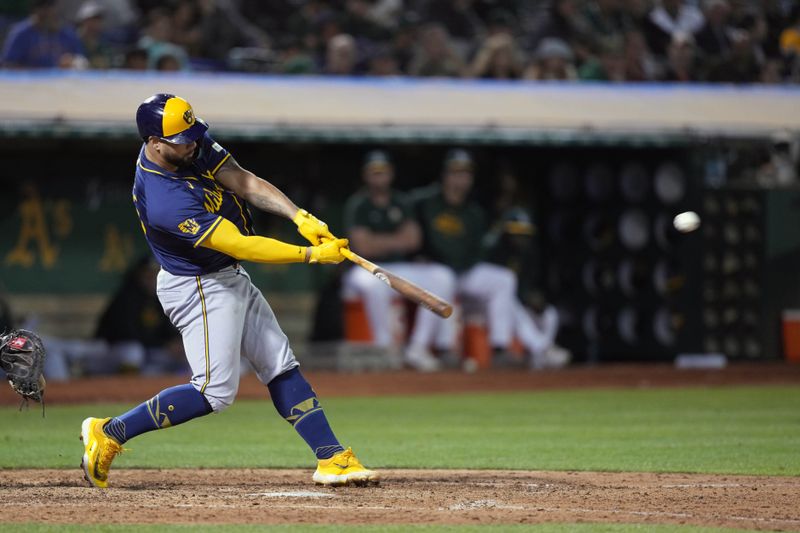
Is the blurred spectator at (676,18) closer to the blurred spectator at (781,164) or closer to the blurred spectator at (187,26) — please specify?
the blurred spectator at (781,164)

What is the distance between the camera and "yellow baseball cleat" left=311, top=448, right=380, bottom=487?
233 inches

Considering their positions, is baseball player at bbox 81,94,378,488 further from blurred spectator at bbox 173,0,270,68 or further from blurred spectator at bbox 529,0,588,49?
blurred spectator at bbox 529,0,588,49

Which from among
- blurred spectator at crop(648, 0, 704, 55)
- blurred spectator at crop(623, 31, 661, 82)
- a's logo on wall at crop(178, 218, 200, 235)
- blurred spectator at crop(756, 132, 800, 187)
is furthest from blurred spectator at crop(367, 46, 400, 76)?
a's logo on wall at crop(178, 218, 200, 235)

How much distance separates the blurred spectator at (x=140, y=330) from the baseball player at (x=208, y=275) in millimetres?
7625

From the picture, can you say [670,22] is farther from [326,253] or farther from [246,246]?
[246,246]

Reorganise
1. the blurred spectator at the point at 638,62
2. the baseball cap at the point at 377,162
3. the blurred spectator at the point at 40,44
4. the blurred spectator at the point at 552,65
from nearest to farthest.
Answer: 1. the blurred spectator at the point at 40,44
2. the baseball cap at the point at 377,162
3. the blurred spectator at the point at 552,65
4. the blurred spectator at the point at 638,62

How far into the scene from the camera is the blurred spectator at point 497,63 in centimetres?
1380

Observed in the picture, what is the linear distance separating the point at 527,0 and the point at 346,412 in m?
7.85

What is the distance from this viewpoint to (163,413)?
5.84 meters

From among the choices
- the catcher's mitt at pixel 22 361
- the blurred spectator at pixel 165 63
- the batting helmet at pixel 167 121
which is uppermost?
the blurred spectator at pixel 165 63

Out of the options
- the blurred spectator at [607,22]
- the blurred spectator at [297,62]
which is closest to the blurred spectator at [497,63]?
the blurred spectator at [297,62]

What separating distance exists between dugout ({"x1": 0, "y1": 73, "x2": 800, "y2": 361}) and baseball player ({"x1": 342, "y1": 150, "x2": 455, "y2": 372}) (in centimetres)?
50

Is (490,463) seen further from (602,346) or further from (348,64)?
(602,346)

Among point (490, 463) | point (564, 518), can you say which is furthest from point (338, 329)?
point (564, 518)
